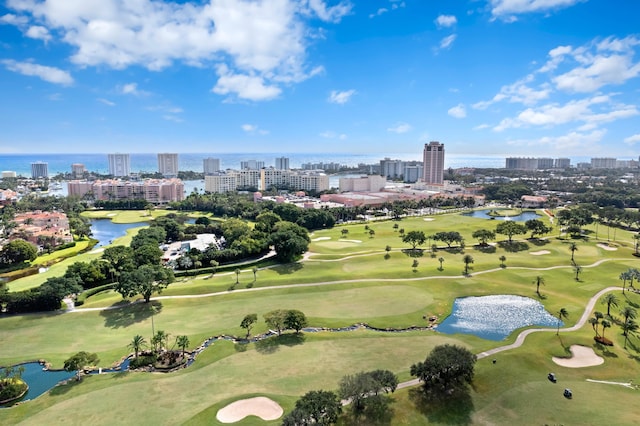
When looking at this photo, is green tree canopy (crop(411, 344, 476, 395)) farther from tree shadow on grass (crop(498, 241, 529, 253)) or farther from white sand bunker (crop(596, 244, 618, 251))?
white sand bunker (crop(596, 244, 618, 251))

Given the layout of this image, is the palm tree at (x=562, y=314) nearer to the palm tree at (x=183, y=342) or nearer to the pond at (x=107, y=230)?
the palm tree at (x=183, y=342)

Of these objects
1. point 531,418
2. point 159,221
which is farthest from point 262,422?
point 159,221

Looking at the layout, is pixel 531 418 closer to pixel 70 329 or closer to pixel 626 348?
pixel 626 348

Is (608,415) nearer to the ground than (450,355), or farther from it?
nearer to the ground

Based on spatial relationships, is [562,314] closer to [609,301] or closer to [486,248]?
[609,301]

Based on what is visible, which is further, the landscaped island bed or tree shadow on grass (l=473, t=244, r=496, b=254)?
tree shadow on grass (l=473, t=244, r=496, b=254)

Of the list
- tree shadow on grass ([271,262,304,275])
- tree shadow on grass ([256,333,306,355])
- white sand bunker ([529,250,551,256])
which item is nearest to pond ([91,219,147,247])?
tree shadow on grass ([271,262,304,275])
